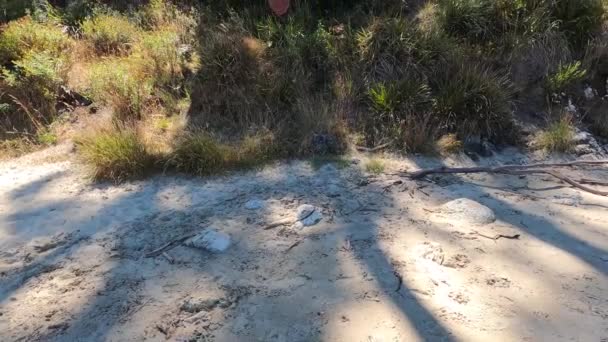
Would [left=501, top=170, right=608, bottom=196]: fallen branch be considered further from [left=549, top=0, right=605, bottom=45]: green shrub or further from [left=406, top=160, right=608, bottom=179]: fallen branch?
[left=549, top=0, right=605, bottom=45]: green shrub

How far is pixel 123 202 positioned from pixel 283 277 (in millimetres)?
2051

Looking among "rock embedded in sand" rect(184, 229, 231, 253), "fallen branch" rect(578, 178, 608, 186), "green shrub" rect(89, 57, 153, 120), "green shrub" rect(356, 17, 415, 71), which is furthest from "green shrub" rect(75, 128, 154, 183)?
"fallen branch" rect(578, 178, 608, 186)

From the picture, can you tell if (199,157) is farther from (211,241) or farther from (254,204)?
(211,241)

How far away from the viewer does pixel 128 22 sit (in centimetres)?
812

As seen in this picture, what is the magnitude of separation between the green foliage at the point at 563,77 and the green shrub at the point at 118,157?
17.1 feet

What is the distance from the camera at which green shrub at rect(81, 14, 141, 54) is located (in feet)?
25.4

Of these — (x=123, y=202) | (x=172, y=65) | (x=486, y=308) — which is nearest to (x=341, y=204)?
(x=486, y=308)

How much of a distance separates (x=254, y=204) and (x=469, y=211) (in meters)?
1.96

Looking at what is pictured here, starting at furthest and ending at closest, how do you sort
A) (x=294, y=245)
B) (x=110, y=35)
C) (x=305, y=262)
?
(x=110, y=35) → (x=294, y=245) → (x=305, y=262)

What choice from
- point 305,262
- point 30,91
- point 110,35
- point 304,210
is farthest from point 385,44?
point 30,91

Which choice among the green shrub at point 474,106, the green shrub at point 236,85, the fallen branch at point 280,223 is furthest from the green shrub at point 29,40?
the green shrub at point 474,106

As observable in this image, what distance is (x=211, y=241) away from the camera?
392 cm

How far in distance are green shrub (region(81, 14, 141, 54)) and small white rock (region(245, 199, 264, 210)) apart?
4.38 m

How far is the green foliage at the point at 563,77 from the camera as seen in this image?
648cm
